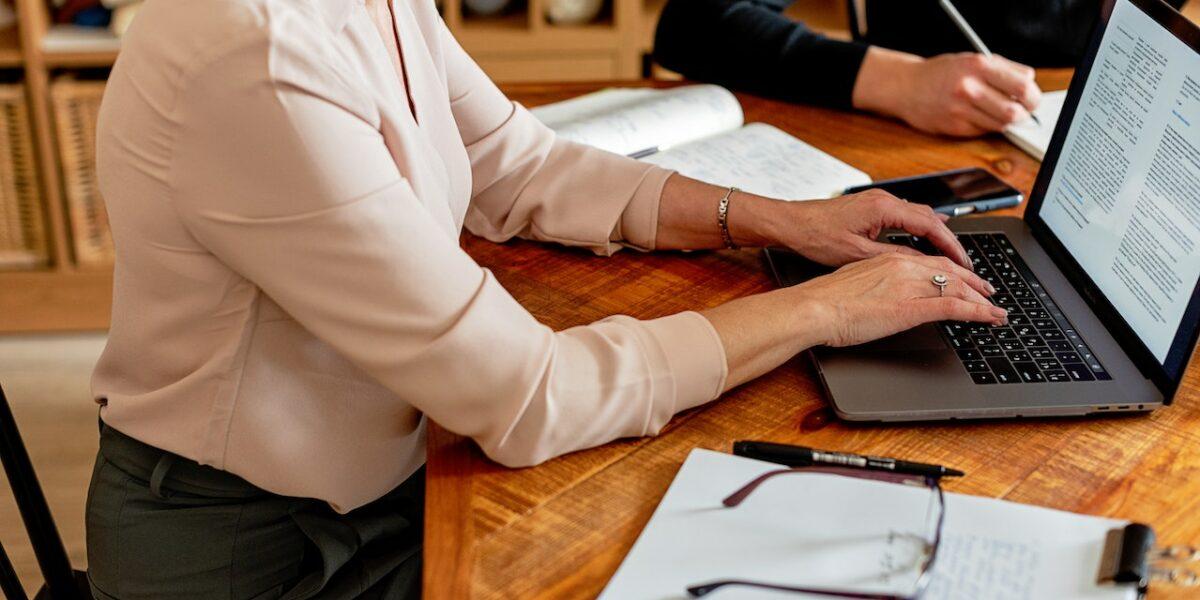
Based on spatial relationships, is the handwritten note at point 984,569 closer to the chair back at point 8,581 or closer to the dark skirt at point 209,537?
the dark skirt at point 209,537

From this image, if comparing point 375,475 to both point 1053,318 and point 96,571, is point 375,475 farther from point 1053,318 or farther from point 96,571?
point 1053,318

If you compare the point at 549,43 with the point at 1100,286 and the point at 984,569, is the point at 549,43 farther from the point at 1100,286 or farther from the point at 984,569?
the point at 984,569

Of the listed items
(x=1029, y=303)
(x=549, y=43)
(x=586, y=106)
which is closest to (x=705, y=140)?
(x=586, y=106)

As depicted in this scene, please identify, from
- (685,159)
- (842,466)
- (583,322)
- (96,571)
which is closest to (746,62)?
(685,159)

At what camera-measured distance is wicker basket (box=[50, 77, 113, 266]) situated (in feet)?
8.01

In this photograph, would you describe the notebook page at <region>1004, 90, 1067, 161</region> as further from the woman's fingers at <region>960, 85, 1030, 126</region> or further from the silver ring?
the silver ring

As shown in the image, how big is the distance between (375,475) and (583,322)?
0.23 metres

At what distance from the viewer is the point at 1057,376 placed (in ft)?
3.09

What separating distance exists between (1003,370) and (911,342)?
8cm

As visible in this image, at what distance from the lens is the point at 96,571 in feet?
3.43

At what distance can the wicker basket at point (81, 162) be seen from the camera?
2441 millimetres

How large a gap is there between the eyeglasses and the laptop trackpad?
0.61ft

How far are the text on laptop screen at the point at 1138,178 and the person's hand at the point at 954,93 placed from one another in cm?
33

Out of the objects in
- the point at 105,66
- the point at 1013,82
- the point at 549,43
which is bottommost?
the point at 105,66
